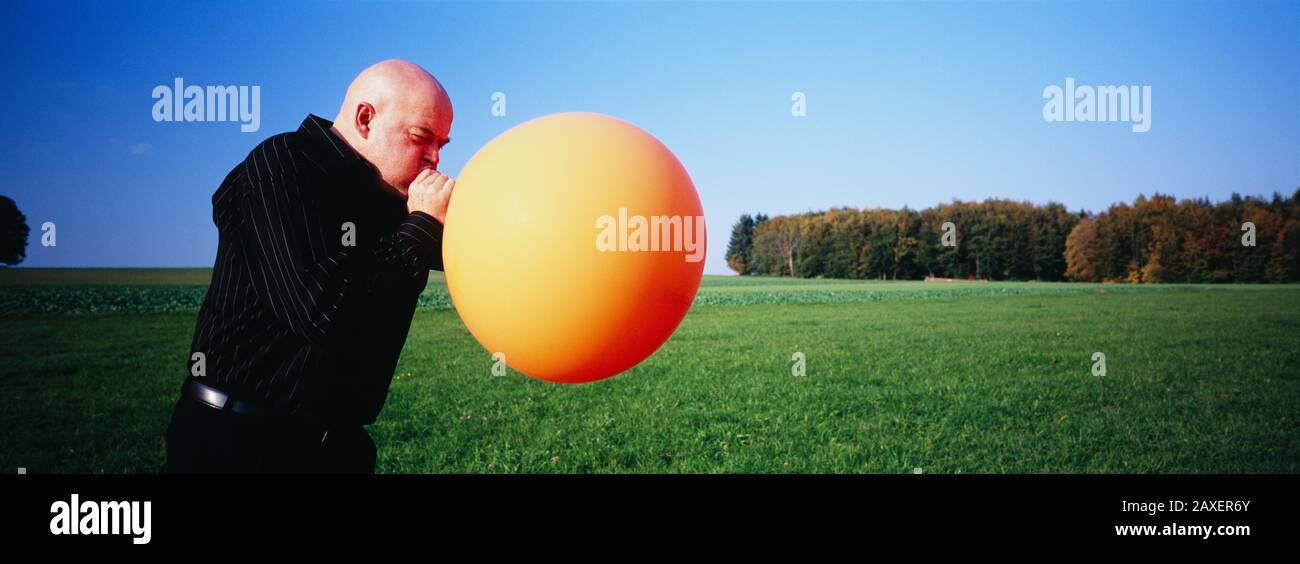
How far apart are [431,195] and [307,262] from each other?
19.9 inches

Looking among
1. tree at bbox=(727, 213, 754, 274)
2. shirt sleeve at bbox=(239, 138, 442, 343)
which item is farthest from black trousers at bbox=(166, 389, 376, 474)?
tree at bbox=(727, 213, 754, 274)

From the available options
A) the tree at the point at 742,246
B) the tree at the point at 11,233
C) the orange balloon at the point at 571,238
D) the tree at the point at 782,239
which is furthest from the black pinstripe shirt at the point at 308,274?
the tree at the point at 742,246

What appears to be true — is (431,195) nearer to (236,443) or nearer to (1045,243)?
(236,443)

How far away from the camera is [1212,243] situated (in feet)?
224

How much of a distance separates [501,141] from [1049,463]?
7.06 m

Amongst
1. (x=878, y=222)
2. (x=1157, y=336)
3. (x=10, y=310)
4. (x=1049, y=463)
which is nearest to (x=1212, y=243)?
(x=878, y=222)

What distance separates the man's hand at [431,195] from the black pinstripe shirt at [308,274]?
0.06 meters

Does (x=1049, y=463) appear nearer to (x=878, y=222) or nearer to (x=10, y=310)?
(x=10, y=310)

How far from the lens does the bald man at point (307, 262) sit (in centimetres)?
225

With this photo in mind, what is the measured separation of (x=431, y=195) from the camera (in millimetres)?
2457

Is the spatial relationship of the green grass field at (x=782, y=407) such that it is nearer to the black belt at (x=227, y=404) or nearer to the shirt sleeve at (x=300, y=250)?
the black belt at (x=227, y=404)

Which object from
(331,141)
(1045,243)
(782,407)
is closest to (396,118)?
(331,141)

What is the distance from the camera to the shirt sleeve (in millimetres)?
2170

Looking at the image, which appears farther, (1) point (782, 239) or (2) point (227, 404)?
(1) point (782, 239)
